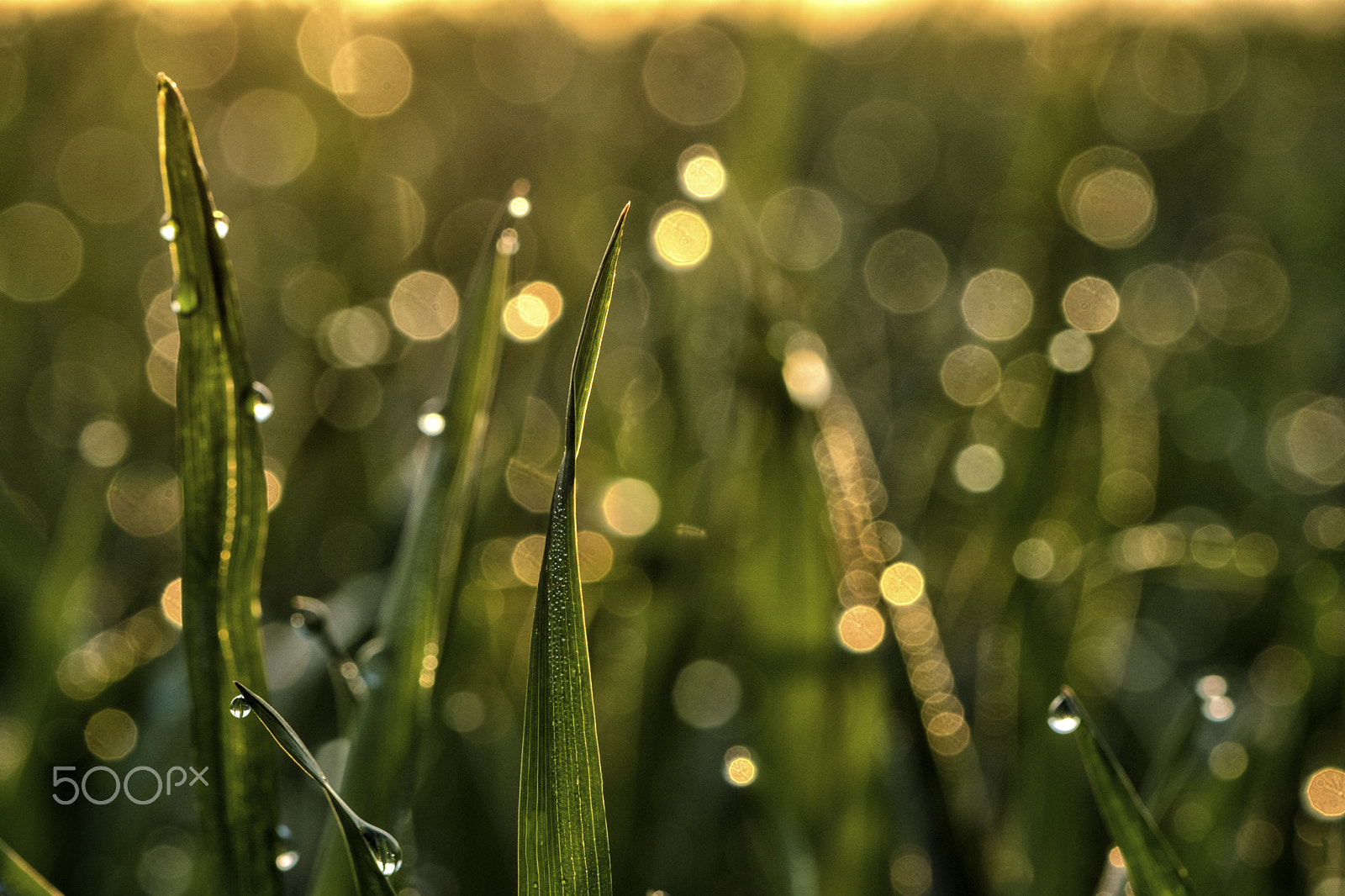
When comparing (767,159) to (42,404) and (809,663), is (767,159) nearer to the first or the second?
(809,663)

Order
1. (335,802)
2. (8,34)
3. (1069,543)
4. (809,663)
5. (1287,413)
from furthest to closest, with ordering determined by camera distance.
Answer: (8,34)
(1287,413)
(1069,543)
(809,663)
(335,802)

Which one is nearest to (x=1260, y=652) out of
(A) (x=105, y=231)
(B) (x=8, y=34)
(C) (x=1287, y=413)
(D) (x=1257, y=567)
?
(D) (x=1257, y=567)

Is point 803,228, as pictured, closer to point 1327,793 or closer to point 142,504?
point 142,504

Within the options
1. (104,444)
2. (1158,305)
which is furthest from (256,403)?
A: (1158,305)

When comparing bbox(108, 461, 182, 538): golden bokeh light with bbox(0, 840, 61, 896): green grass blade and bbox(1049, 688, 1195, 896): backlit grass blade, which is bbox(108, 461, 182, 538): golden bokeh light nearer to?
bbox(0, 840, 61, 896): green grass blade

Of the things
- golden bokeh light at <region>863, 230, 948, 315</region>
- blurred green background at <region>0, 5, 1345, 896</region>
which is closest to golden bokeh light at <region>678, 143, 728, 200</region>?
blurred green background at <region>0, 5, 1345, 896</region>

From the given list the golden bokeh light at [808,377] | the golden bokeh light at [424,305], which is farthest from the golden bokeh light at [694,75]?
the golden bokeh light at [808,377]
